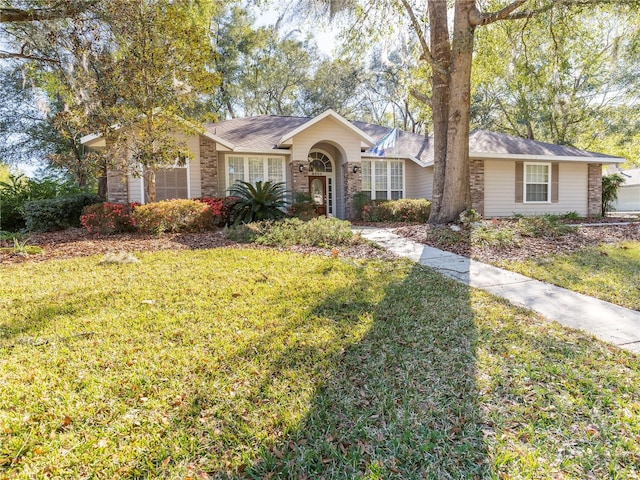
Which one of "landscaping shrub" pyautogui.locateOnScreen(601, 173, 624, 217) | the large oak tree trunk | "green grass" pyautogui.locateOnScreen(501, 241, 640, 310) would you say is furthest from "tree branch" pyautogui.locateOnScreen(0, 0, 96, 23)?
"landscaping shrub" pyautogui.locateOnScreen(601, 173, 624, 217)

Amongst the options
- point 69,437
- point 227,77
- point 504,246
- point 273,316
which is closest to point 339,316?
point 273,316

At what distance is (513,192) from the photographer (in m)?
15.6

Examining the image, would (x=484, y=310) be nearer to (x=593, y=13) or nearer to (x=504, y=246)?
(x=504, y=246)

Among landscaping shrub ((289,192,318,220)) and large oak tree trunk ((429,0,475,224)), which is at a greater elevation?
large oak tree trunk ((429,0,475,224))

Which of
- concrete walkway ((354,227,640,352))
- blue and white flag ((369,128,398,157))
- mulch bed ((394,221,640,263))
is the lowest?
concrete walkway ((354,227,640,352))

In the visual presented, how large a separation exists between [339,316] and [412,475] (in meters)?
2.00

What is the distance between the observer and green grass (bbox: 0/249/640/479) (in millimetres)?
1920

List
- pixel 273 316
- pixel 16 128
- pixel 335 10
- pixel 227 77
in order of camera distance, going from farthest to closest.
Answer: pixel 227 77
pixel 16 128
pixel 335 10
pixel 273 316

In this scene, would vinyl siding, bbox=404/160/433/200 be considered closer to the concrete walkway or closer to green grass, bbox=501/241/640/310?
green grass, bbox=501/241/640/310

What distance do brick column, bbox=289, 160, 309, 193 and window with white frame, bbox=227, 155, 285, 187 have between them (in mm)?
802

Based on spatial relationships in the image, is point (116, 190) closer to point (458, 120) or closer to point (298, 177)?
point (298, 177)

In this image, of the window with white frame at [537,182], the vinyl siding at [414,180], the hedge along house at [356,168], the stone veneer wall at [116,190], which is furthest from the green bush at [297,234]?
the window with white frame at [537,182]

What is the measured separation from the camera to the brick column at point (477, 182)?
49.1ft

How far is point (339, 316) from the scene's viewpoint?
378 centimetres
